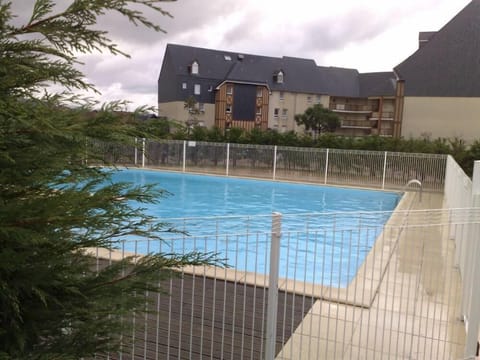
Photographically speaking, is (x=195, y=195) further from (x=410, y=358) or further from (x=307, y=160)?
(x=410, y=358)

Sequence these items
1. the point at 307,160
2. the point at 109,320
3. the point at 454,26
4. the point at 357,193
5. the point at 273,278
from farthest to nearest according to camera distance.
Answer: the point at 454,26, the point at 307,160, the point at 357,193, the point at 273,278, the point at 109,320

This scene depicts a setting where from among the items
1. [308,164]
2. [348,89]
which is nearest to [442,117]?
[308,164]

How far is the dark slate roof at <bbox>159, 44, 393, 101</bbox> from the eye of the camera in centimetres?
5112

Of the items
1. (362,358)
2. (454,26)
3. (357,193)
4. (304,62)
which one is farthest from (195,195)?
(304,62)

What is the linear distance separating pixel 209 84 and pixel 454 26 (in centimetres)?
2439

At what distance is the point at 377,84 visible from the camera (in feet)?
187

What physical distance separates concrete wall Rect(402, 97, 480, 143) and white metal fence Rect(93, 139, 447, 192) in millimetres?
18286

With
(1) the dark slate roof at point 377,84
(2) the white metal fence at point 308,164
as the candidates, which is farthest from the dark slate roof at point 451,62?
(2) the white metal fence at point 308,164

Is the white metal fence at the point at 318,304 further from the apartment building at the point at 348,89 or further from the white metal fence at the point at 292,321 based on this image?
the apartment building at the point at 348,89

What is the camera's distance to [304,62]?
2222 inches

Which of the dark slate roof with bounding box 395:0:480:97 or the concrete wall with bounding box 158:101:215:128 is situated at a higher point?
the dark slate roof with bounding box 395:0:480:97

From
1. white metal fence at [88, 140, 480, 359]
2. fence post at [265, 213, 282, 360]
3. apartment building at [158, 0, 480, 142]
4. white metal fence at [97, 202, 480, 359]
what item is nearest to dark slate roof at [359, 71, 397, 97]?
apartment building at [158, 0, 480, 142]

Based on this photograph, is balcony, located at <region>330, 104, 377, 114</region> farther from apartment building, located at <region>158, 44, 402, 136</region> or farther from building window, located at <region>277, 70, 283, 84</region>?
building window, located at <region>277, 70, 283, 84</region>

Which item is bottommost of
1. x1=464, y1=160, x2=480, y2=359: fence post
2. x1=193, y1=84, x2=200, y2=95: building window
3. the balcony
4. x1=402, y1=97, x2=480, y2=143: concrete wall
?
x1=464, y1=160, x2=480, y2=359: fence post
